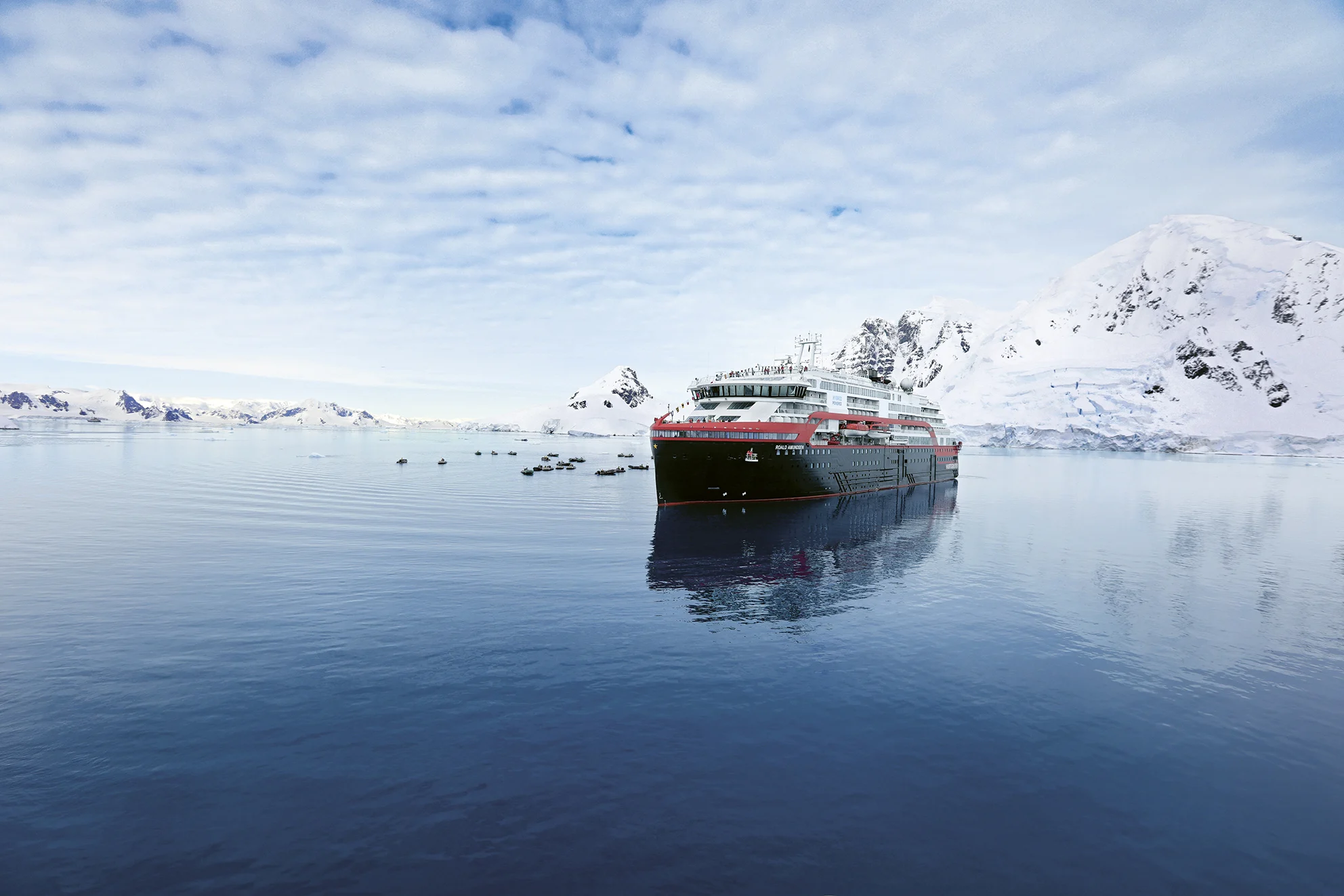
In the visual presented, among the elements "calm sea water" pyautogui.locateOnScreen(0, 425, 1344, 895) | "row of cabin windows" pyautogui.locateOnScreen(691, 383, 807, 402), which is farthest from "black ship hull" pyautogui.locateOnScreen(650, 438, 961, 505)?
"calm sea water" pyautogui.locateOnScreen(0, 425, 1344, 895)

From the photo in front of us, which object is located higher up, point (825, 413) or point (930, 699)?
point (825, 413)

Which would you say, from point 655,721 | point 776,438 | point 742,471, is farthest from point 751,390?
point 655,721

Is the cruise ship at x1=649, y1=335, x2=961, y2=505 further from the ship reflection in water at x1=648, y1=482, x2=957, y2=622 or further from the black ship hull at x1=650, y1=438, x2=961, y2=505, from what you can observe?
the ship reflection in water at x1=648, y1=482, x2=957, y2=622

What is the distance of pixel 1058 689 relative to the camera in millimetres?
18281

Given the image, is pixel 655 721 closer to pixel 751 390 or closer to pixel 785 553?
pixel 785 553

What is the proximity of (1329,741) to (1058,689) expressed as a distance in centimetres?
590

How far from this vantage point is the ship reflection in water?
27.5m

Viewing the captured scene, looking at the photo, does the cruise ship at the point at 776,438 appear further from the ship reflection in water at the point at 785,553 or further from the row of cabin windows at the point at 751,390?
the ship reflection in water at the point at 785,553

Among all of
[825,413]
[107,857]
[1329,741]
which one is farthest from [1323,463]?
[107,857]

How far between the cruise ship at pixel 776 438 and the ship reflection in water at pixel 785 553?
2239 millimetres

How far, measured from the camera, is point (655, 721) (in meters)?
15.5

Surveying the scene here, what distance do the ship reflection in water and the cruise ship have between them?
2.24 metres

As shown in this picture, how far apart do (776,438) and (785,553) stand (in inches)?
785

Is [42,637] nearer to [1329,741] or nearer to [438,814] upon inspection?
[438,814]
